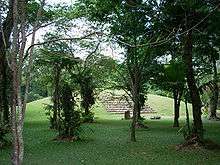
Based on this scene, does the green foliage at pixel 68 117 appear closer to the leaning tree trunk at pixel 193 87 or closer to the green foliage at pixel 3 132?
the green foliage at pixel 3 132

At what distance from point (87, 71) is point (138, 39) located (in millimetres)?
11038

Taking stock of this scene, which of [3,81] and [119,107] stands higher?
[3,81]

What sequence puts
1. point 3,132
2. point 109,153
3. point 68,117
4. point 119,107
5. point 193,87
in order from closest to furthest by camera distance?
point 109,153
point 193,87
point 3,132
point 68,117
point 119,107

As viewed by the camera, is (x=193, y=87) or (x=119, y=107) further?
(x=119, y=107)

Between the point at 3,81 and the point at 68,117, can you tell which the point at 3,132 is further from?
the point at 3,81

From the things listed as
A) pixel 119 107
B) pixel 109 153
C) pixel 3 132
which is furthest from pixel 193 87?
pixel 119 107

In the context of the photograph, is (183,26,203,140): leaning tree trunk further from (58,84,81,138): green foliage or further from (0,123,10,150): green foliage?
(0,123,10,150): green foliage

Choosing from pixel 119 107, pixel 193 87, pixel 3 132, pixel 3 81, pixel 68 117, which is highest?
pixel 3 81

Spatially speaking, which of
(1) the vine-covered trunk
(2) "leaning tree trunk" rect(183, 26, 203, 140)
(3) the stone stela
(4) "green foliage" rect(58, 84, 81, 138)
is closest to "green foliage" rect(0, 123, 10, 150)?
(1) the vine-covered trunk

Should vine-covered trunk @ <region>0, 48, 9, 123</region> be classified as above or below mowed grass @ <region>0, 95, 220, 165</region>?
above

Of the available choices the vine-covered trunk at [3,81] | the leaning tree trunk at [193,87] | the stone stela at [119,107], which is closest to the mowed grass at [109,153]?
the leaning tree trunk at [193,87]

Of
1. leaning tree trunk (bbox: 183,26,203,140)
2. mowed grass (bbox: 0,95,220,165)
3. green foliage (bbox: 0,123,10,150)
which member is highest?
leaning tree trunk (bbox: 183,26,203,140)

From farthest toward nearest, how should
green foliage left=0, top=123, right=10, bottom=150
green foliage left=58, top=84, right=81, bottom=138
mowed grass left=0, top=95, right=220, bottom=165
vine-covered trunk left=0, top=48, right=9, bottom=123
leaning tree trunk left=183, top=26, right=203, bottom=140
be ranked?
green foliage left=58, top=84, right=81, bottom=138 → green foliage left=0, top=123, right=10, bottom=150 → leaning tree trunk left=183, top=26, right=203, bottom=140 → mowed grass left=0, top=95, right=220, bottom=165 → vine-covered trunk left=0, top=48, right=9, bottom=123

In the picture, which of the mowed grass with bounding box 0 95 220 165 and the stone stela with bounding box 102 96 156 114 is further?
the stone stela with bounding box 102 96 156 114
